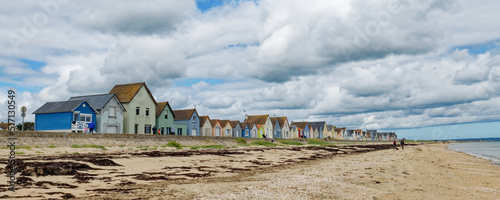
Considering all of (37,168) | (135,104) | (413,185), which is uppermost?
(135,104)

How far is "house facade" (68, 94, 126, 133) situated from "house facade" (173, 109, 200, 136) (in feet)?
60.6

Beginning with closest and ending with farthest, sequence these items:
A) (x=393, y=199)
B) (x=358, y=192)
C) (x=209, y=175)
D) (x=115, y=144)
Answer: (x=393, y=199) → (x=358, y=192) → (x=209, y=175) → (x=115, y=144)

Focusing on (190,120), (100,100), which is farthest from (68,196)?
(190,120)

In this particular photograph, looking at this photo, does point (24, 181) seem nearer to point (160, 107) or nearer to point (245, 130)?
point (160, 107)

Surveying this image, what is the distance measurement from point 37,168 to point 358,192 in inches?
425

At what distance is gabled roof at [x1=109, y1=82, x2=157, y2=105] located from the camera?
1983 inches

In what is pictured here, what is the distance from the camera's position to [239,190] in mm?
10680

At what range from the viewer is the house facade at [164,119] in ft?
186

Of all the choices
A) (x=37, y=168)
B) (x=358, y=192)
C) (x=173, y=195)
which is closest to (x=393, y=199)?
(x=358, y=192)

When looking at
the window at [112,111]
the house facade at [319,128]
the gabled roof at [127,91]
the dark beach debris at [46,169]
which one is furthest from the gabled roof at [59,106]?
the house facade at [319,128]

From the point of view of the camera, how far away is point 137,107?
169 feet

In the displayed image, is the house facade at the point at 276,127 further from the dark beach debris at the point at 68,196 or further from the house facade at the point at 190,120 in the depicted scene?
the dark beach debris at the point at 68,196

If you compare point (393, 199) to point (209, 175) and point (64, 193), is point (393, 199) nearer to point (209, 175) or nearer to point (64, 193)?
point (209, 175)

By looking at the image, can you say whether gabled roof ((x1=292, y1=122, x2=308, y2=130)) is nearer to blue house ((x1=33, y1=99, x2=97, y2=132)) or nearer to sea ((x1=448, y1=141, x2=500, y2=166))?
sea ((x1=448, y1=141, x2=500, y2=166))
